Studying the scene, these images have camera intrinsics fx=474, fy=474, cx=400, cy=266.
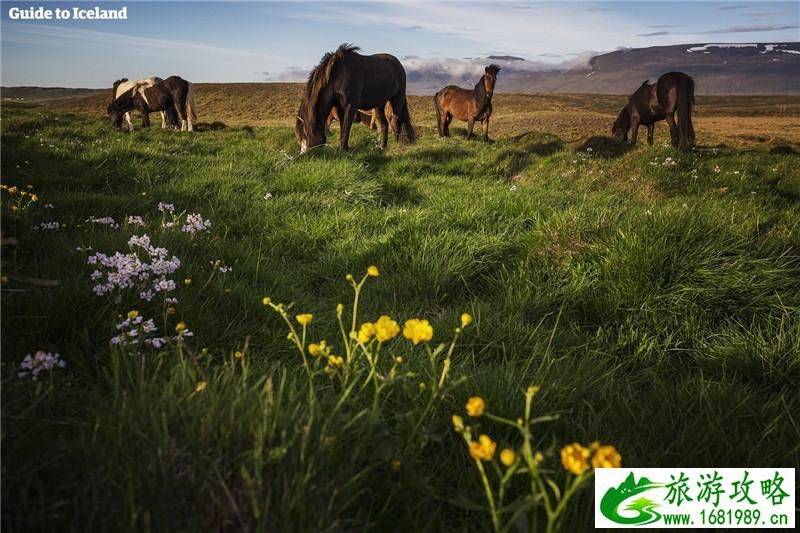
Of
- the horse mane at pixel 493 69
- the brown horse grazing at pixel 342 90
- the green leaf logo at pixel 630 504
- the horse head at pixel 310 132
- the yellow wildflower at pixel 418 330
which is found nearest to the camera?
the yellow wildflower at pixel 418 330

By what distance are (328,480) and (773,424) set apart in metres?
2.16

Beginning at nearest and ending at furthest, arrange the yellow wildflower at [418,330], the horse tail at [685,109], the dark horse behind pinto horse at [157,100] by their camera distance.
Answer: the yellow wildflower at [418,330] → the horse tail at [685,109] → the dark horse behind pinto horse at [157,100]

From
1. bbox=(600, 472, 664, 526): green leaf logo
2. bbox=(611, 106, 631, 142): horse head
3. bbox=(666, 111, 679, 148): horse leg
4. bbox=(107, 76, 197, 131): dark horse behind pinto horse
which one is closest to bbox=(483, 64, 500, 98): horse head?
bbox=(611, 106, 631, 142): horse head

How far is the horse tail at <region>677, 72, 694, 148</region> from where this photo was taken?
14.5 meters

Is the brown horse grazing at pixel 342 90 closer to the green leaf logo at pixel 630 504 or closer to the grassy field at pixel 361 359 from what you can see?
the grassy field at pixel 361 359

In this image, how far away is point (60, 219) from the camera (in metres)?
4.74

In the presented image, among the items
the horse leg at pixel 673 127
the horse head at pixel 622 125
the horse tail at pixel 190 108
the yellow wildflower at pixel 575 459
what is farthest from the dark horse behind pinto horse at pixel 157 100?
the yellow wildflower at pixel 575 459

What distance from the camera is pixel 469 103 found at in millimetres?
19859

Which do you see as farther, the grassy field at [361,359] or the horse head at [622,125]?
the horse head at [622,125]

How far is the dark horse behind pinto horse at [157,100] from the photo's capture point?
2339cm

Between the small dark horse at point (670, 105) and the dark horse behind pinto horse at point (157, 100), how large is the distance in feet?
64.9

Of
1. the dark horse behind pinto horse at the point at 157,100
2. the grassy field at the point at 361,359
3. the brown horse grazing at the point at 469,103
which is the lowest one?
the grassy field at the point at 361,359

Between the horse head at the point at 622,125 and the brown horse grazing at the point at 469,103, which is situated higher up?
the brown horse grazing at the point at 469,103

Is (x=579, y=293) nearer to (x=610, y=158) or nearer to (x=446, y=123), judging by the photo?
(x=610, y=158)
